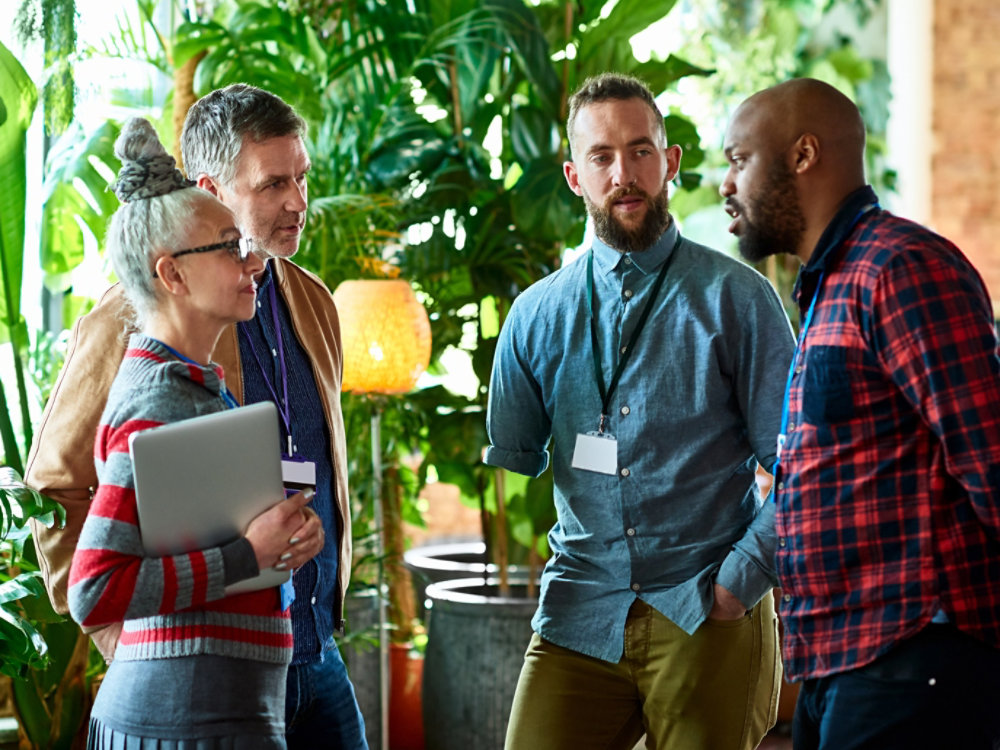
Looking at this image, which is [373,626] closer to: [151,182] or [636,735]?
[636,735]

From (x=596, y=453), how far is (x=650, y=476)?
103mm

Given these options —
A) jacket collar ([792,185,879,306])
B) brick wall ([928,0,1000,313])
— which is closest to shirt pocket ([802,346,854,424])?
jacket collar ([792,185,879,306])

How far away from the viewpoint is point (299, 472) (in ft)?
5.66

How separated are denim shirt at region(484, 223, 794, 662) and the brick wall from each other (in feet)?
15.8

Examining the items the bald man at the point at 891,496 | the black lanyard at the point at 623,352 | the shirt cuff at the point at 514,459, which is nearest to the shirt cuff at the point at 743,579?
Answer: the bald man at the point at 891,496

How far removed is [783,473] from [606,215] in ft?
2.03

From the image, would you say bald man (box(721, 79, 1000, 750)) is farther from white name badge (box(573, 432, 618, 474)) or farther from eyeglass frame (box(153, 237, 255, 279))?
eyeglass frame (box(153, 237, 255, 279))

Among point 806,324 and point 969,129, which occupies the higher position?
point 969,129

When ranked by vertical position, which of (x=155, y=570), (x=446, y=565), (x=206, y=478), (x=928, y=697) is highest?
(x=206, y=478)

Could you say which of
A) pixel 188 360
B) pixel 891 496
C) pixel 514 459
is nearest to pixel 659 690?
pixel 514 459

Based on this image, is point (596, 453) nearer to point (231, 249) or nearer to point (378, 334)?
point (231, 249)

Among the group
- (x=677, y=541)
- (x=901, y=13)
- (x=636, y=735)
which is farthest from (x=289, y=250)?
(x=901, y=13)

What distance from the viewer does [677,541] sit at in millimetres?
1948

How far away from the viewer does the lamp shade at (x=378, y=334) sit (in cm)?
321
